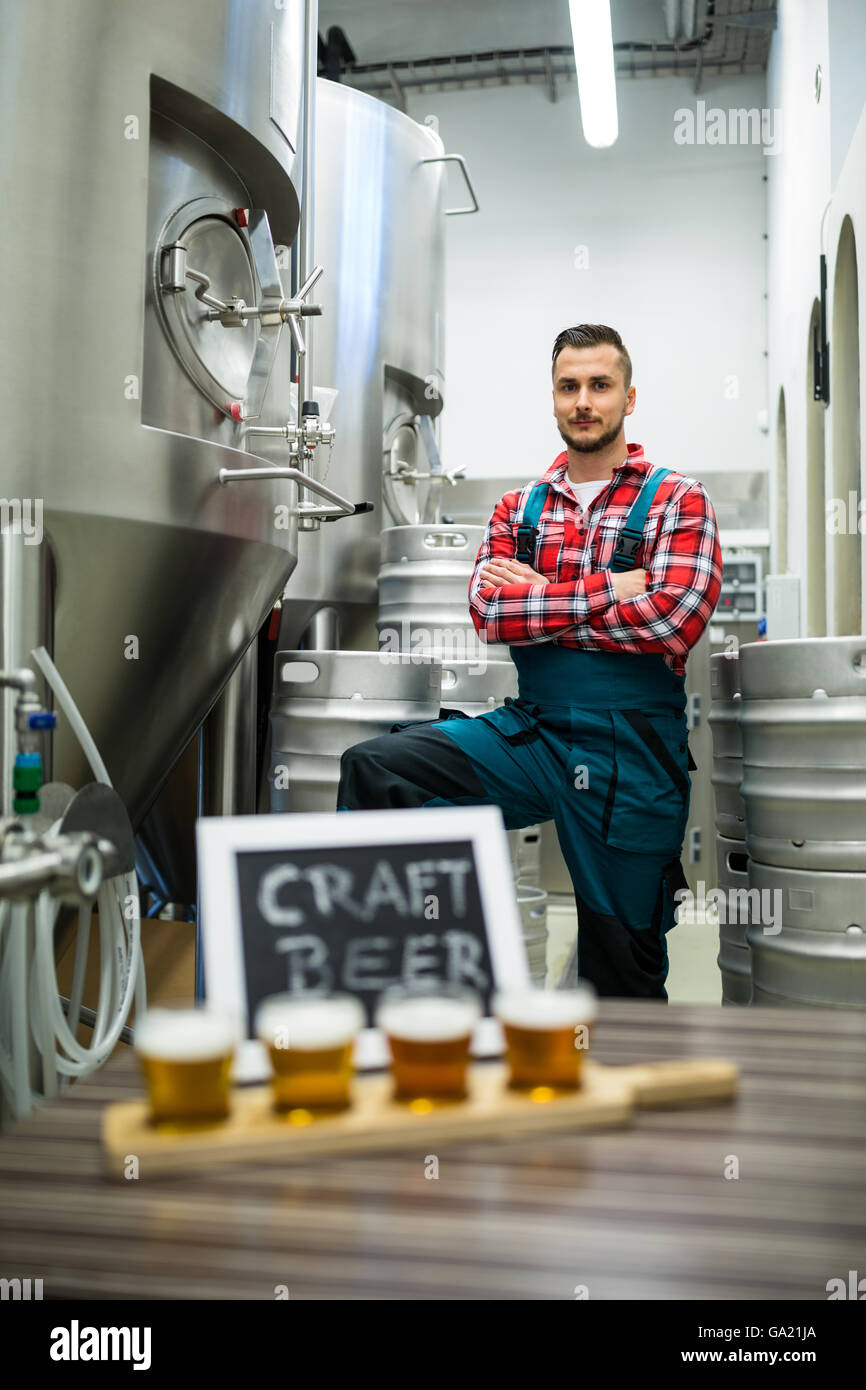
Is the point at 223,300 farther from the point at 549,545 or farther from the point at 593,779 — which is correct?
the point at 593,779

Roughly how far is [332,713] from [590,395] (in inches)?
36.5

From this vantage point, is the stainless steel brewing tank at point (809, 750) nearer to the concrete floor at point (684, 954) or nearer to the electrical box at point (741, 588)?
the concrete floor at point (684, 954)

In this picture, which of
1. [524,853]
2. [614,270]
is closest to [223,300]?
[524,853]

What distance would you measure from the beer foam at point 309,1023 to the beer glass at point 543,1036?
95 millimetres

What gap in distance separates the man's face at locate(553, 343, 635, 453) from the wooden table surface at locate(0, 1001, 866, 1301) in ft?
6.19

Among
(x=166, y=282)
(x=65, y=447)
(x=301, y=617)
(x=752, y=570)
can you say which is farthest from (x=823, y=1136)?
(x=752, y=570)

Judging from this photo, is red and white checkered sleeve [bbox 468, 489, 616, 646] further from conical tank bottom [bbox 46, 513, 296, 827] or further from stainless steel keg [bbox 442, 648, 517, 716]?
stainless steel keg [bbox 442, 648, 517, 716]

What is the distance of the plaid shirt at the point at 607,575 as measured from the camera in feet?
7.18

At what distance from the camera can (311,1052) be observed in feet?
2.11

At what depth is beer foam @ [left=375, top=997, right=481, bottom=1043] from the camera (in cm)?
65

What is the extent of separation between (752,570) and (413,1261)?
628 centimetres

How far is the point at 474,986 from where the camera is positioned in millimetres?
780

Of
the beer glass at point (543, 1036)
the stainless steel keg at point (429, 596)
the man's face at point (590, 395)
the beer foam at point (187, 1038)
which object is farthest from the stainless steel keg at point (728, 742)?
the beer foam at point (187, 1038)

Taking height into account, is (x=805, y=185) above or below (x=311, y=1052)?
above
